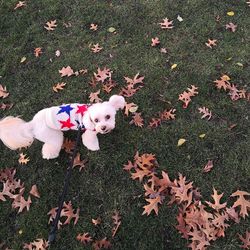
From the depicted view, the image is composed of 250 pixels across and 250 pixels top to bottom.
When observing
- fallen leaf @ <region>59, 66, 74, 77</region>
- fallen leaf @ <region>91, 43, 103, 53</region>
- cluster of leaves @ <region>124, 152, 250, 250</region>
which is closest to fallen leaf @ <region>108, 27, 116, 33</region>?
fallen leaf @ <region>91, 43, 103, 53</region>

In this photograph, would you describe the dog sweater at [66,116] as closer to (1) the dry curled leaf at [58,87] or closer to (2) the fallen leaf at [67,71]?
(1) the dry curled leaf at [58,87]

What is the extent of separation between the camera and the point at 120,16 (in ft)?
21.4

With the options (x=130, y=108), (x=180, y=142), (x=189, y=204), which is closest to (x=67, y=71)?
(x=130, y=108)

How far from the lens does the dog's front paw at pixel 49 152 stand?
4.83 m

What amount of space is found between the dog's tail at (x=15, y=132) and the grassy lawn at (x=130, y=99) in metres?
0.74

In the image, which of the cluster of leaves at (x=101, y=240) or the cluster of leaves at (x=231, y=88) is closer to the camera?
the cluster of leaves at (x=101, y=240)

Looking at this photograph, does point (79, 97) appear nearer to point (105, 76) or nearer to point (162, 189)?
point (105, 76)

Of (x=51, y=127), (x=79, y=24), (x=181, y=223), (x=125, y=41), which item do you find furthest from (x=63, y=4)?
(x=181, y=223)

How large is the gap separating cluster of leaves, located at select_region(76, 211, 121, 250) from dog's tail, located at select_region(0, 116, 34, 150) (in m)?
1.28

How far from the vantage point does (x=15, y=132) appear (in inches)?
168

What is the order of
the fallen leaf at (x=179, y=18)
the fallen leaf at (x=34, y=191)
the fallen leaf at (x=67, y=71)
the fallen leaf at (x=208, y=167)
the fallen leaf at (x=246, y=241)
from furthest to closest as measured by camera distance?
1. the fallen leaf at (x=179, y=18)
2. the fallen leaf at (x=67, y=71)
3. the fallen leaf at (x=34, y=191)
4. the fallen leaf at (x=208, y=167)
5. the fallen leaf at (x=246, y=241)

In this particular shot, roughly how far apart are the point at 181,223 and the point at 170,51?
9.40 feet

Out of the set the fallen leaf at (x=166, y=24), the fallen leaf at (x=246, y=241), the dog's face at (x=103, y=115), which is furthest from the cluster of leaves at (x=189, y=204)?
the fallen leaf at (x=166, y=24)

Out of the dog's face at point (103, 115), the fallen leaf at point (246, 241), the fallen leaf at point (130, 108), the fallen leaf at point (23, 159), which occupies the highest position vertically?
the dog's face at point (103, 115)
